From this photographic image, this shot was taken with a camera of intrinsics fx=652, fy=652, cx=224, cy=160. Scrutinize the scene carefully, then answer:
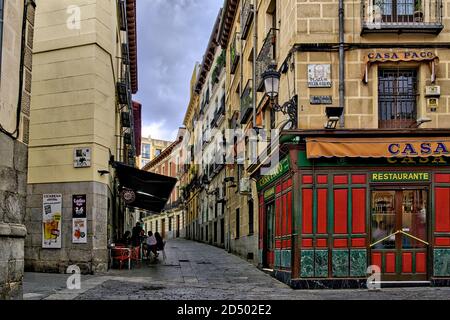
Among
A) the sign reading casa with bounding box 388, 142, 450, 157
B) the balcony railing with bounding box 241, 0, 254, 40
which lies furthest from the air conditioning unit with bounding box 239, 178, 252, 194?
the sign reading casa with bounding box 388, 142, 450, 157

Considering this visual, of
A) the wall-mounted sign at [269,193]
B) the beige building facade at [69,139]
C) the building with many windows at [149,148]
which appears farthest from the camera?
the building with many windows at [149,148]

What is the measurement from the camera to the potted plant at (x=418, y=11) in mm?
15016

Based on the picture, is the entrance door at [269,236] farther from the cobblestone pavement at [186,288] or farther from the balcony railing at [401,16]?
the balcony railing at [401,16]

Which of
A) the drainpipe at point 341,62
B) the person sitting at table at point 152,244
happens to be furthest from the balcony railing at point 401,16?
the person sitting at table at point 152,244

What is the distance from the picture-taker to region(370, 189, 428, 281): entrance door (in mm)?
14508

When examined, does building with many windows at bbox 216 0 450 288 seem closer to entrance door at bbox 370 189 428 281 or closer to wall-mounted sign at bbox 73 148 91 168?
entrance door at bbox 370 189 428 281

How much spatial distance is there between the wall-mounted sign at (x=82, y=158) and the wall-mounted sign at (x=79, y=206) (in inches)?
31.9

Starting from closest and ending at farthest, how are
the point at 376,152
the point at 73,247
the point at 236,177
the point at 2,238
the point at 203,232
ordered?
the point at 2,238 → the point at 376,152 → the point at 73,247 → the point at 236,177 → the point at 203,232

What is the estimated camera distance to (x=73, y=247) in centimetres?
1716

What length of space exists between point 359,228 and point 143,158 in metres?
73.9

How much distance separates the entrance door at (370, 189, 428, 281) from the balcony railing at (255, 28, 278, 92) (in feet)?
17.9

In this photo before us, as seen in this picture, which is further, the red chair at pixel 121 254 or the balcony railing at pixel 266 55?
→ the red chair at pixel 121 254

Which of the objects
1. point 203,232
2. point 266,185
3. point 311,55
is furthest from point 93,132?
point 203,232
